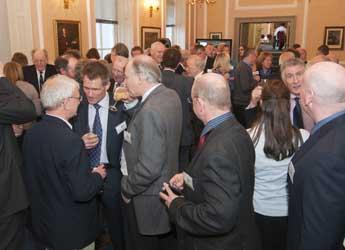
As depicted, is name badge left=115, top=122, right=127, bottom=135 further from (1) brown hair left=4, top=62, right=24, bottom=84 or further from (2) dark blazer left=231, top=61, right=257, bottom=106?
(2) dark blazer left=231, top=61, right=257, bottom=106

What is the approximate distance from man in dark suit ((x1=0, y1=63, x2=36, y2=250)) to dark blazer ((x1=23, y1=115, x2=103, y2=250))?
68mm

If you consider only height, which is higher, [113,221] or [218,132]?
[218,132]

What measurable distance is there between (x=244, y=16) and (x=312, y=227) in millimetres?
10642

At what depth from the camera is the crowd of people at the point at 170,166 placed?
1.44 meters

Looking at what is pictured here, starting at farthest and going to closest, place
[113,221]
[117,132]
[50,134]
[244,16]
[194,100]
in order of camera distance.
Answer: [244,16], [113,221], [117,132], [50,134], [194,100]

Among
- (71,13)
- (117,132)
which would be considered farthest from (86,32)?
(117,132)

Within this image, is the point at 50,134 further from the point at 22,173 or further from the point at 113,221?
the point at 113,221

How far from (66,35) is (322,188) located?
21.1ft

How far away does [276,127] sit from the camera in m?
2.09

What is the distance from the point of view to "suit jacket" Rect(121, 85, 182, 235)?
205cm

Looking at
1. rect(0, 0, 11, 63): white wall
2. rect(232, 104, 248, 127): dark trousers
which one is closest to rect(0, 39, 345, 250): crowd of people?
rect(232, 104, 248, 127): dark trousers

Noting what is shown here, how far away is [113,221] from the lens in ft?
8.96

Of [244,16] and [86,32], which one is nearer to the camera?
[86,32]

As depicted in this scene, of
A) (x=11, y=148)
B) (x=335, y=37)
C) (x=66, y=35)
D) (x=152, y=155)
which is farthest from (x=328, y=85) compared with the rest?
(x=335, y=37)
